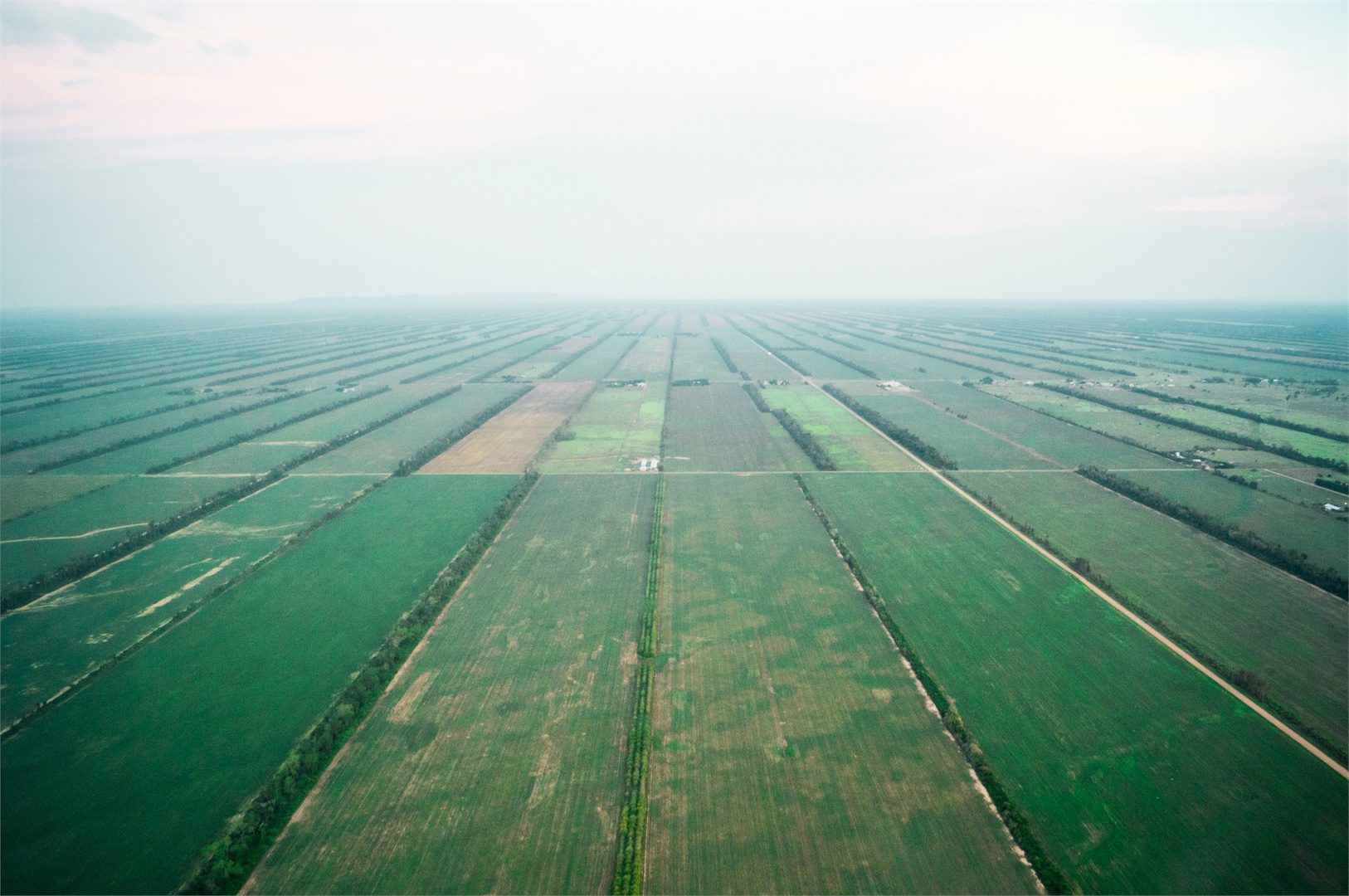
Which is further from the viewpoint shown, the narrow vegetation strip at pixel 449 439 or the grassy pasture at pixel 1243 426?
the grassy pasture at pixel 1243 426

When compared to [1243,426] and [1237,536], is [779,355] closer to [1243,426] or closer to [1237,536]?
[1243,426]

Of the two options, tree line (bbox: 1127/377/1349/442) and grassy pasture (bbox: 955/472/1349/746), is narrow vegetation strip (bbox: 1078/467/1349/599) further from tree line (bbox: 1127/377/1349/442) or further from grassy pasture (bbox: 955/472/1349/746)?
tree line (bbox: 1127/377/1349/442)

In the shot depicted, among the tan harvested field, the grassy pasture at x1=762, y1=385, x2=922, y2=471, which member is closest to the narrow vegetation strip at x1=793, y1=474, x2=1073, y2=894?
the grassy pasture at x1=762, y1=385, x2=922, y2=471

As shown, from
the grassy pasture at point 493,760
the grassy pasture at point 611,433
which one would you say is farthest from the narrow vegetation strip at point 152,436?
the grassy pasture at point 493,760

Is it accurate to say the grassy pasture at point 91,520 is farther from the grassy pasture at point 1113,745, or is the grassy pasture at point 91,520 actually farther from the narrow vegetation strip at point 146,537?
the grassy pasture at point 1113,745

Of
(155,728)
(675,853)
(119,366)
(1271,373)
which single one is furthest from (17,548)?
(1271,373)

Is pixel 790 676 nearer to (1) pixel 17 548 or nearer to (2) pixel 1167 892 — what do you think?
(2) pixel 1167 892
